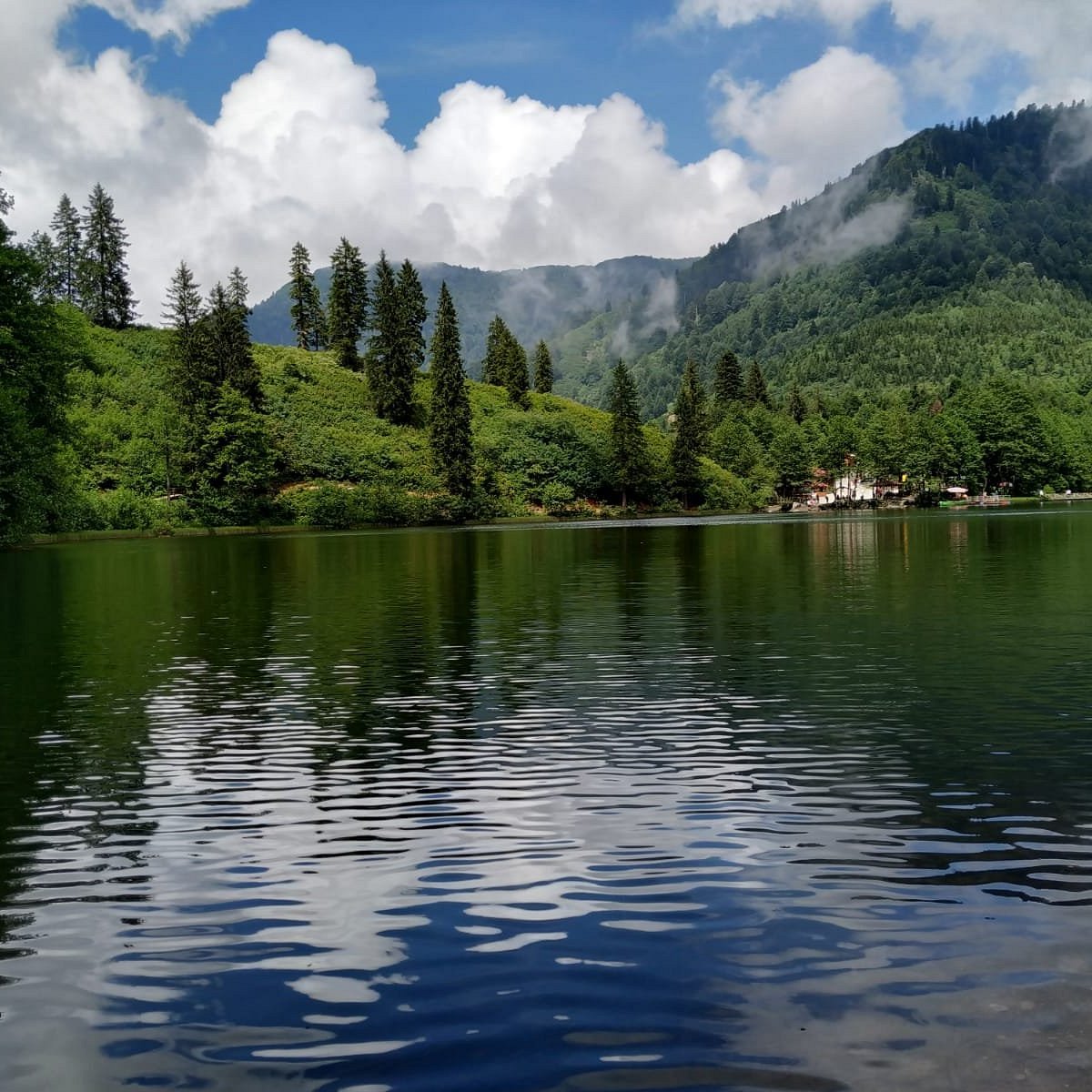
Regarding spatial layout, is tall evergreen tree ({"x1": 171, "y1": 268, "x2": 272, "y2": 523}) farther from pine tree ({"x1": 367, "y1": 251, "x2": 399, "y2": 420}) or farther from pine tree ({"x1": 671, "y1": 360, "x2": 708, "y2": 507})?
pine tree ({"x1": 671, "y1": 360, "x2": 708, "y2": 507})

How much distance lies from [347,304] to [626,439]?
44.2 metres

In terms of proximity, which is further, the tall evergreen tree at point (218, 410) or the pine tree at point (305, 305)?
the pine tree at point (305, 305)

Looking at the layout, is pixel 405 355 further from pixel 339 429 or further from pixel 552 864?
pixel 552 864

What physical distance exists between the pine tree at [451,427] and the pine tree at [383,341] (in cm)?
681

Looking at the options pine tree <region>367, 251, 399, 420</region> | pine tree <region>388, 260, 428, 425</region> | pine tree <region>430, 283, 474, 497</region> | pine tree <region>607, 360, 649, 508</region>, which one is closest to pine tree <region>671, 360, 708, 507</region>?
pine tree <region>607, 360, 649, 508</region>

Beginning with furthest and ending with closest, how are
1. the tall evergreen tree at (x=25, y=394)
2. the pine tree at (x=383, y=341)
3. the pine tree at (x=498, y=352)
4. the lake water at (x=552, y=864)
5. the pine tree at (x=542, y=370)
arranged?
the pine tree at (x=542, y=370) → the pine tree at (x=498, y=352) → the pine tree at (x=383, y=341) → the tall evergreen tree at (x=25, y=394) → the lake water at (x=552, y=864)

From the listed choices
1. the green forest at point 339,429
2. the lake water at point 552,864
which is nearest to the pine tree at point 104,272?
the green forest at point 339,429

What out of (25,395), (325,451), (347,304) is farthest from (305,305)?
(25,395)

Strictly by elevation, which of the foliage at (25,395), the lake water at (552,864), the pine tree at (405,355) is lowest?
the lake water at (552,864)

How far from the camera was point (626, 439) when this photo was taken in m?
138

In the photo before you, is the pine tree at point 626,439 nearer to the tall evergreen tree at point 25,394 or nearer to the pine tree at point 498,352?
the pine tree at point 498,352

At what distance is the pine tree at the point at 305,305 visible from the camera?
146 meters

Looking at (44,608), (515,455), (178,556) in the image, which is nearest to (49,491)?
(178,556)

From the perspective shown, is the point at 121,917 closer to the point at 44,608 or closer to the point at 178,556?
the point at 44,608
